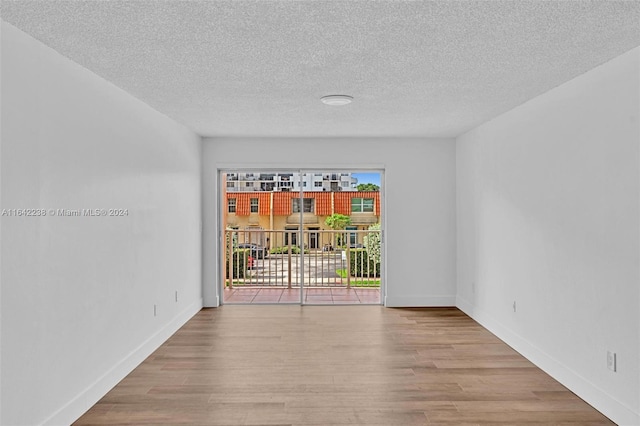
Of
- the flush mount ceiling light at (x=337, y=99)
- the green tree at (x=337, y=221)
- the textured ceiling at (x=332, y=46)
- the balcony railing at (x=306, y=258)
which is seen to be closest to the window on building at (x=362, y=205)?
the green tree at (x=337, y=221)

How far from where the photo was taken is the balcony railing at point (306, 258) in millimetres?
7215

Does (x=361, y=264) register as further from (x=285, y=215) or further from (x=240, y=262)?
(x=240, y=262)

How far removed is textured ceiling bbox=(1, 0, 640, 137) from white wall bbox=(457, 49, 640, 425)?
269 millimetres

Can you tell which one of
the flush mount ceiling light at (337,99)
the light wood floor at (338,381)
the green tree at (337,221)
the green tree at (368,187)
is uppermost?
A: the flush mount ceiling light at (337,99)

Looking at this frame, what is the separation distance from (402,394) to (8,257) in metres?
2.56

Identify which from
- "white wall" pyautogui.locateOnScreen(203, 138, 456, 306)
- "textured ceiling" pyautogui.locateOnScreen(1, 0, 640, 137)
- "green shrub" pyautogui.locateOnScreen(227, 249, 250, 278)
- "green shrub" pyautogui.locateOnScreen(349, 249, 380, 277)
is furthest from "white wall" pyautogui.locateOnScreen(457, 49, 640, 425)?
"green shrub" pyautogui.locateOnScreen(227, 249, 250, 278)

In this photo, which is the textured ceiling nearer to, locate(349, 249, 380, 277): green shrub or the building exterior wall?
the building exterior wall

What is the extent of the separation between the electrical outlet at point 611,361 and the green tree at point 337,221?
177 inches

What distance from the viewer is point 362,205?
6699 millimetres

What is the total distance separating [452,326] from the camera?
5012mm

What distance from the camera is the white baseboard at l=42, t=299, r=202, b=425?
270 cm

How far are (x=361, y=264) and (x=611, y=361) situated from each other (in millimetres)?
4595

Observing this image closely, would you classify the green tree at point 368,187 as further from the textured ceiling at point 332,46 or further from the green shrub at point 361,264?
the textured ceiling at point 332,46

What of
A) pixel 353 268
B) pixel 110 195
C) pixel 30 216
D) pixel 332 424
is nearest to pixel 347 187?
pixel 353 268
